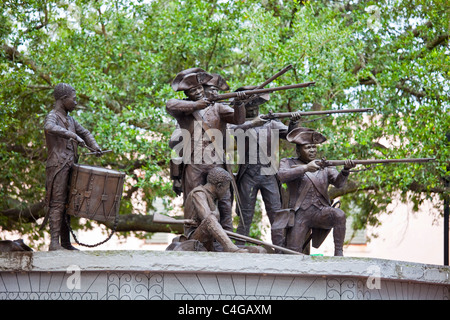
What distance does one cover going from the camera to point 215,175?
8.95 m

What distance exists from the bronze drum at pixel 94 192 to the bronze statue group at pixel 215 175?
0.78ft

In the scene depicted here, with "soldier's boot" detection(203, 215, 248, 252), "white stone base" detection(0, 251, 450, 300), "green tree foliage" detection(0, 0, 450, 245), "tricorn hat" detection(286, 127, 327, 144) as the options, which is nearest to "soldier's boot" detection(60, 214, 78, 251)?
"white stone base" detection(0, 251, 450, 300)

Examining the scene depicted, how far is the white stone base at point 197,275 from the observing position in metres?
7.99

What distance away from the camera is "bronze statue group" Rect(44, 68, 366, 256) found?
9.04m

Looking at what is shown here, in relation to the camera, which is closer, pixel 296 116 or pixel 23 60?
pixel 296 116

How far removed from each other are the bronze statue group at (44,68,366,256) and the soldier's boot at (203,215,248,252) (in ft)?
0.33

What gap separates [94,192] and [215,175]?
1381 mm

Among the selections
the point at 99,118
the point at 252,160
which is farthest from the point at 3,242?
the point at 99,118

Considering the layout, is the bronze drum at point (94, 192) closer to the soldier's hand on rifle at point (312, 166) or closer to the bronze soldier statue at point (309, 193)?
the bronze soldier statue at point (309, 193)

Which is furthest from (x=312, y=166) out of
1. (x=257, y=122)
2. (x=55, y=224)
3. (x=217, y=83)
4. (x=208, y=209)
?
(x=55, y=224)

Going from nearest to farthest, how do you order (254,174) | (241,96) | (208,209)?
1. (208,209)
2. (241,96)
3. (254,174)

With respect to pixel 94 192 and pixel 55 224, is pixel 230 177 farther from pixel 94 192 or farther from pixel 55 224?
pixel 55 224


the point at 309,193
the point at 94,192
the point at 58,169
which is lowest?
the point at 94,192
